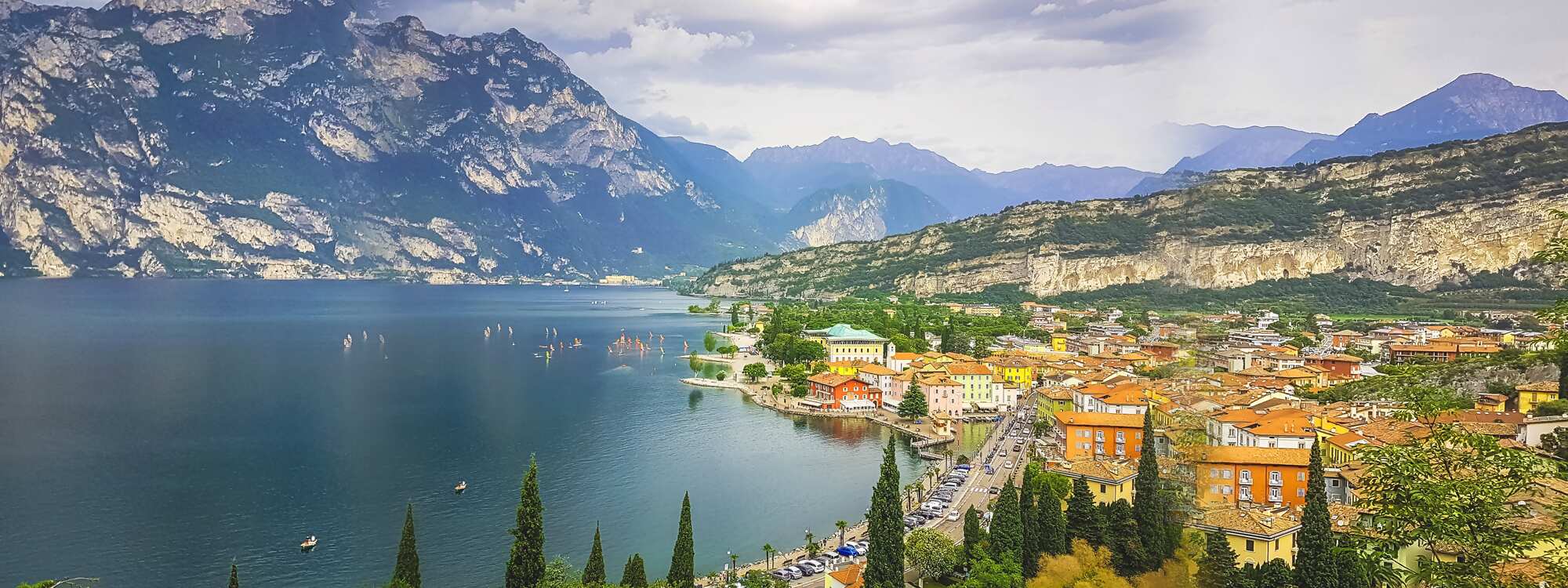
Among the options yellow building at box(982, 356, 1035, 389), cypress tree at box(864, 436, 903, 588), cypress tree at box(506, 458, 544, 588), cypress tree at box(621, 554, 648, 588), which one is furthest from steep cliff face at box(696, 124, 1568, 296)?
cypress tree at box(506, 458, 544, 588)

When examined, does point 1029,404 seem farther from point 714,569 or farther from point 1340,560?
point 1340,560

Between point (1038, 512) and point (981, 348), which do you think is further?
point (981, 348)

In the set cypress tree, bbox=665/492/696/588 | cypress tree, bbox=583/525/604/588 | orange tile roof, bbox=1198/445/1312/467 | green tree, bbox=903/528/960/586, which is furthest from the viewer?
orange tile roof, bbox=1198/445/1312/467

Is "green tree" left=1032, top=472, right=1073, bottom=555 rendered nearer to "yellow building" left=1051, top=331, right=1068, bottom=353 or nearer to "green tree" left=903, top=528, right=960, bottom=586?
"green tree" left=903, top=528, right=960, bottom=586

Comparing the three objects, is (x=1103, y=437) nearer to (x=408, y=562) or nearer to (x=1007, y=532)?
(x=1007, y=532)

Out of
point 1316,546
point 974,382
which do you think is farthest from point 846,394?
point 1316,546

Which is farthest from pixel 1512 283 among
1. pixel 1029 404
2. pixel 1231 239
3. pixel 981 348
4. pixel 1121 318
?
pixel 1029 404
